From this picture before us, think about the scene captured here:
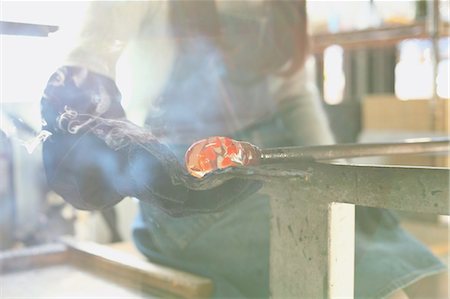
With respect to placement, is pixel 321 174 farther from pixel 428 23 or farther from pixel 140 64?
pixel 428 23

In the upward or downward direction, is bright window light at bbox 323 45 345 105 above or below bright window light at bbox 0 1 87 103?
above

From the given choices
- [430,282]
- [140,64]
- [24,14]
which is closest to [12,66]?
[24,14]

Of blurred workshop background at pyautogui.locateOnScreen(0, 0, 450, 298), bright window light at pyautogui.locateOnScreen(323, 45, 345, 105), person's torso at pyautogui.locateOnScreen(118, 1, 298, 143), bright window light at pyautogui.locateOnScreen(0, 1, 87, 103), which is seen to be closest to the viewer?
bright window light at pyautogui.locateOnScreen(0, 1, 87, 103)

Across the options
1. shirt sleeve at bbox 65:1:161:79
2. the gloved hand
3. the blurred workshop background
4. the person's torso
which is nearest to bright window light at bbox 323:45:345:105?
the blurred workshop background

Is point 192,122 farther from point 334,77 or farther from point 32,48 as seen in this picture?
point 334,77

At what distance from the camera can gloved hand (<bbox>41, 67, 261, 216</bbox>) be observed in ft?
1.66

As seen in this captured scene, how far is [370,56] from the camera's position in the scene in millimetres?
3666

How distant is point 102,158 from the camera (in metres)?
0.54

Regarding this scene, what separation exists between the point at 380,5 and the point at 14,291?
5.87 ft

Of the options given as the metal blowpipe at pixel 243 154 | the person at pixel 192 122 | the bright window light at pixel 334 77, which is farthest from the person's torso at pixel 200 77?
the bright window light at pixel 334 77

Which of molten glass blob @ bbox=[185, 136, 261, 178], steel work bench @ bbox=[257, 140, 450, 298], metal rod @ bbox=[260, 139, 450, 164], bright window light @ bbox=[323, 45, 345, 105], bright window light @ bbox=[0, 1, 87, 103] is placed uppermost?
bright window light @ bbox=[323, 45, 345, 105]

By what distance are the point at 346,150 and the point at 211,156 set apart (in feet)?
0.72

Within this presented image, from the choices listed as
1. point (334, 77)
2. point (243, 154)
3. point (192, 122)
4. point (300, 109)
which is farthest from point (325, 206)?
point (334, 77)

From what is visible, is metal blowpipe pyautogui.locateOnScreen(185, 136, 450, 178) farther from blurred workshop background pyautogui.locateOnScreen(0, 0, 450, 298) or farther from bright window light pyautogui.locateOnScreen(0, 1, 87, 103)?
blurred workshop background pyautogui.locateOnScreen(0, 0, 450, 298)
